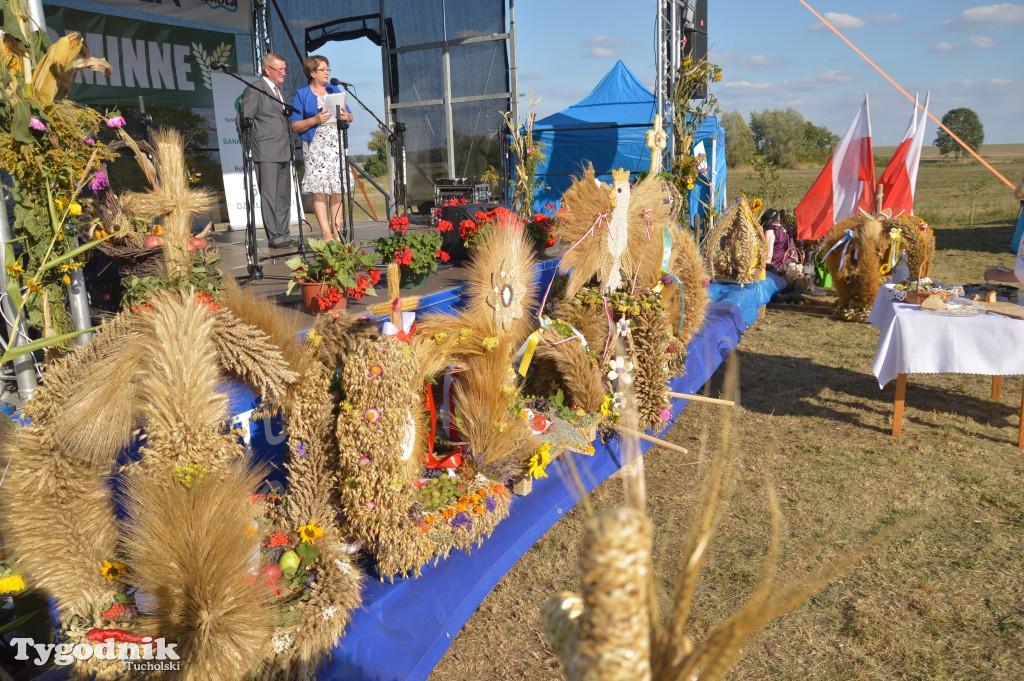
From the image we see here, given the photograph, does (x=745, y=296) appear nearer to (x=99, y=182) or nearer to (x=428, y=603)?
(x=428, y=603)

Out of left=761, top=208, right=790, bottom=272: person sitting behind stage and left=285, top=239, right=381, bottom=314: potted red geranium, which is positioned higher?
left=285, top=239, right=381, bottom=314: potted red geranium

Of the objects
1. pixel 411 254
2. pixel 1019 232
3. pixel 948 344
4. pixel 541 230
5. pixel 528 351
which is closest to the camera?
pixel 528 351

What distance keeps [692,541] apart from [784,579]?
2.70m

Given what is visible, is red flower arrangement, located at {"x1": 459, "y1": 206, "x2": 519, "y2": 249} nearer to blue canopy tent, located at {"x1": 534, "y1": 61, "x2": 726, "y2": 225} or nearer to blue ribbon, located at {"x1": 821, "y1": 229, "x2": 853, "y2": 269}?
blue ribbon, located at {"x1": 821, "y1": 229, "x2": 853, "y2": 269}

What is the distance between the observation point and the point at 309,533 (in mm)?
1953

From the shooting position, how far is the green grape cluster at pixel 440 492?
235 cm

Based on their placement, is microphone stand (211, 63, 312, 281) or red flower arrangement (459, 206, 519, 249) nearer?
microphone stand (211, 63, 312, 281)

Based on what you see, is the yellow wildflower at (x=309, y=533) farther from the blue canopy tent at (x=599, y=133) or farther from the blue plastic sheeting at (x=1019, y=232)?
the blue canopy tent at (x=599, y=133)

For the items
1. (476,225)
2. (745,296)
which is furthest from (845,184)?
(476,225)

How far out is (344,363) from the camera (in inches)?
81.5

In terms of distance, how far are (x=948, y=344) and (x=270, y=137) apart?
5.02 m

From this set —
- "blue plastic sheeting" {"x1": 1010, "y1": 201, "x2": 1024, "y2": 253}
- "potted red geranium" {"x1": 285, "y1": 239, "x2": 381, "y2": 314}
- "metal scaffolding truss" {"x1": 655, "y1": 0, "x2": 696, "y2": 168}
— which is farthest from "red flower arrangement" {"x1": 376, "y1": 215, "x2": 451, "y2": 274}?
"blue plastic sheeting" {"x1": 1010, "y1": 201, "x2": 1024, "y2": 253}

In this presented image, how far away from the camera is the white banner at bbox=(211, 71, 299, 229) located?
822cm

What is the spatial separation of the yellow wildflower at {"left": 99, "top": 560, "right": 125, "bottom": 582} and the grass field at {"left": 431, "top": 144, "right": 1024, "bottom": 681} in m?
1.38
